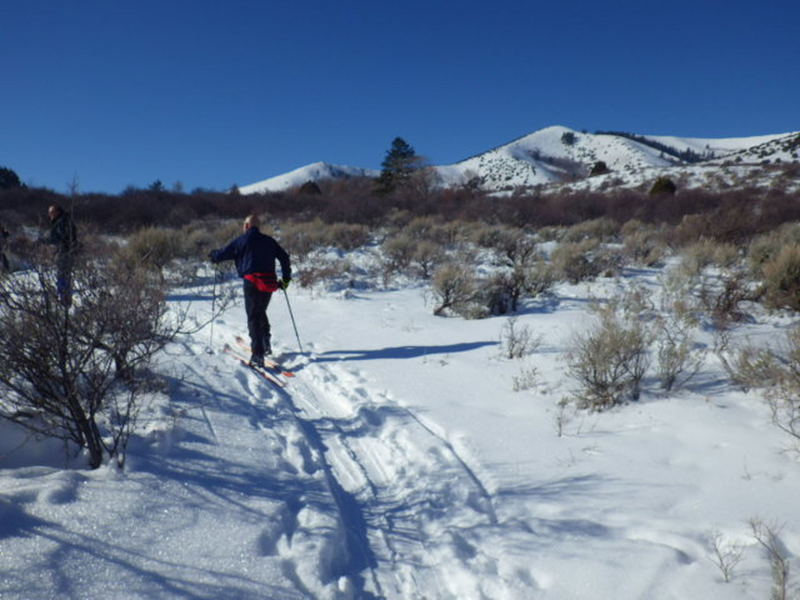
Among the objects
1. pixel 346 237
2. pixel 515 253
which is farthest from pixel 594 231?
pixel 346 237

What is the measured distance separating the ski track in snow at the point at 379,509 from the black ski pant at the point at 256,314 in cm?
96

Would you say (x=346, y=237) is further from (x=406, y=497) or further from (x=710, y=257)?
(x=406, y=497)

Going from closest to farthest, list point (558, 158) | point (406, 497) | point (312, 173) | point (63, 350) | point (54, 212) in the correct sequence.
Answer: point (63, 350)
point (406, 497)
point (54, 212)
point (312, 173)
point (558, 158)

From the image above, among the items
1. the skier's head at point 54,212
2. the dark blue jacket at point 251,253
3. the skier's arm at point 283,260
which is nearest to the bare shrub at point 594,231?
the skier's arm at point 283,260

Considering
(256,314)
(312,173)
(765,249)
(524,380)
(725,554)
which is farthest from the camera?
(312,173)

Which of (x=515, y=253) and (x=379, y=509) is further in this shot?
(x=515, y=253)

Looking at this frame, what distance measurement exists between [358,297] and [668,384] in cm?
572

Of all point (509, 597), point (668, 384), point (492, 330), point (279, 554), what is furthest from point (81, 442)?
point (492, 330)

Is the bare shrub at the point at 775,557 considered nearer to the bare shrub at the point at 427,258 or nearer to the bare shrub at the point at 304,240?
the bare shrub at the point at 427,258

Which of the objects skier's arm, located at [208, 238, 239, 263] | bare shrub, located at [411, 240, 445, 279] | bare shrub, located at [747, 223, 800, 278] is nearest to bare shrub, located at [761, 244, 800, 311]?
bare shrub, located at [747, 223, 800, 278]

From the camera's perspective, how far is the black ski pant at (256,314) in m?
4.83

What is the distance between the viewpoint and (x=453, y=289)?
7.12 m

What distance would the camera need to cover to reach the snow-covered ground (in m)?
1.80

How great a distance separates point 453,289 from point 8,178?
3156 cm
